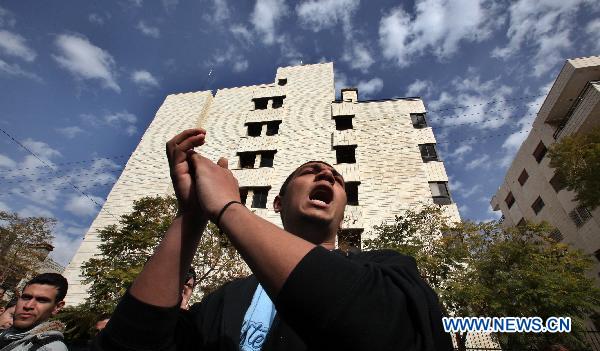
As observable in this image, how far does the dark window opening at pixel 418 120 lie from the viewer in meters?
22.2

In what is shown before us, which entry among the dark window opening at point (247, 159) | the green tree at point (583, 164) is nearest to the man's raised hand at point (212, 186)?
the green tree at point (583, 164)

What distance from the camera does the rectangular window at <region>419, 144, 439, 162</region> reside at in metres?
20.3

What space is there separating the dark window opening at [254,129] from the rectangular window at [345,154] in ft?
22.0

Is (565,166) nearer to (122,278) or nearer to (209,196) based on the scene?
(209,196)

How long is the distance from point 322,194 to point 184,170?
0.82 meters

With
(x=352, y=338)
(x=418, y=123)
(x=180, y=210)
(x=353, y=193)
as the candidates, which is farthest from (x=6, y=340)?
(x=418, y=123)

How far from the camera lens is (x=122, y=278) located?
1193 centimetres

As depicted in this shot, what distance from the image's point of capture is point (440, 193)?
739 inches

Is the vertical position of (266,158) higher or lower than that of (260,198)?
higher

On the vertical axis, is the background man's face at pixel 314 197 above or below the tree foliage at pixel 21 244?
below

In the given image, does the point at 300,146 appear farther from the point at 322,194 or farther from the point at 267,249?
the point at 267,249

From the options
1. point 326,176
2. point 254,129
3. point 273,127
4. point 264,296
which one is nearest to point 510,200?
point 273,127

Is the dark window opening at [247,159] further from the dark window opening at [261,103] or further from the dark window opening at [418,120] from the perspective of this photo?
the dark window opening at [418,120]

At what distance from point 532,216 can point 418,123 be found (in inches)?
491
